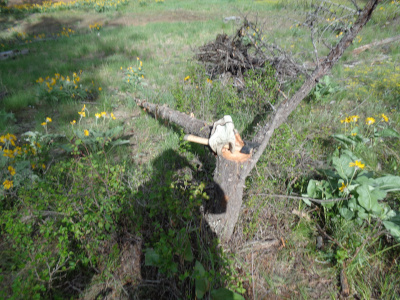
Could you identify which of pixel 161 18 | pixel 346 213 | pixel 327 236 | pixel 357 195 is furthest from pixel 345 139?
pixel 161 18

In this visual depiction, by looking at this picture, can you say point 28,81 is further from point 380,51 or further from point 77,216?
point 380,51

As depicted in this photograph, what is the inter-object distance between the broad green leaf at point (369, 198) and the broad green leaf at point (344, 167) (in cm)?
19

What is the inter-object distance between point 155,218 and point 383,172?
2.66 meters

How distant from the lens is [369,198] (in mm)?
1836

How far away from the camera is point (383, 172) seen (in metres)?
2.53

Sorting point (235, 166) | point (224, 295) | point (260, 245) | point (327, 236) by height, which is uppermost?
point (235, 166)

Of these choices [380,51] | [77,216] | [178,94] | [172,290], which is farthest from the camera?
[380,51]

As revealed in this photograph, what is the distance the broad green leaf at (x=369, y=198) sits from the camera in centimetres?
182

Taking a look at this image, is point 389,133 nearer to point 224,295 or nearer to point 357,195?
point 357,195

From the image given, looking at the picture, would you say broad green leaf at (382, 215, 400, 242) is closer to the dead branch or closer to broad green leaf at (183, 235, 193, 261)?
the dead branch

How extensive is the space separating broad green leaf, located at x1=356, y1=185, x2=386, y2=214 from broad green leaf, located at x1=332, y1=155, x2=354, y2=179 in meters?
0.19

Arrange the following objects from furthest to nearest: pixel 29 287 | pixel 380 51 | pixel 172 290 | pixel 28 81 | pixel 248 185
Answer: pixel 380 51, pixel 28 81, pixel 248 185, pixel 172 290, pixel 29 287

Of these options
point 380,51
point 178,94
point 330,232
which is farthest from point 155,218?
point 380,51

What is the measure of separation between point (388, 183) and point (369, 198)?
0.41 m
